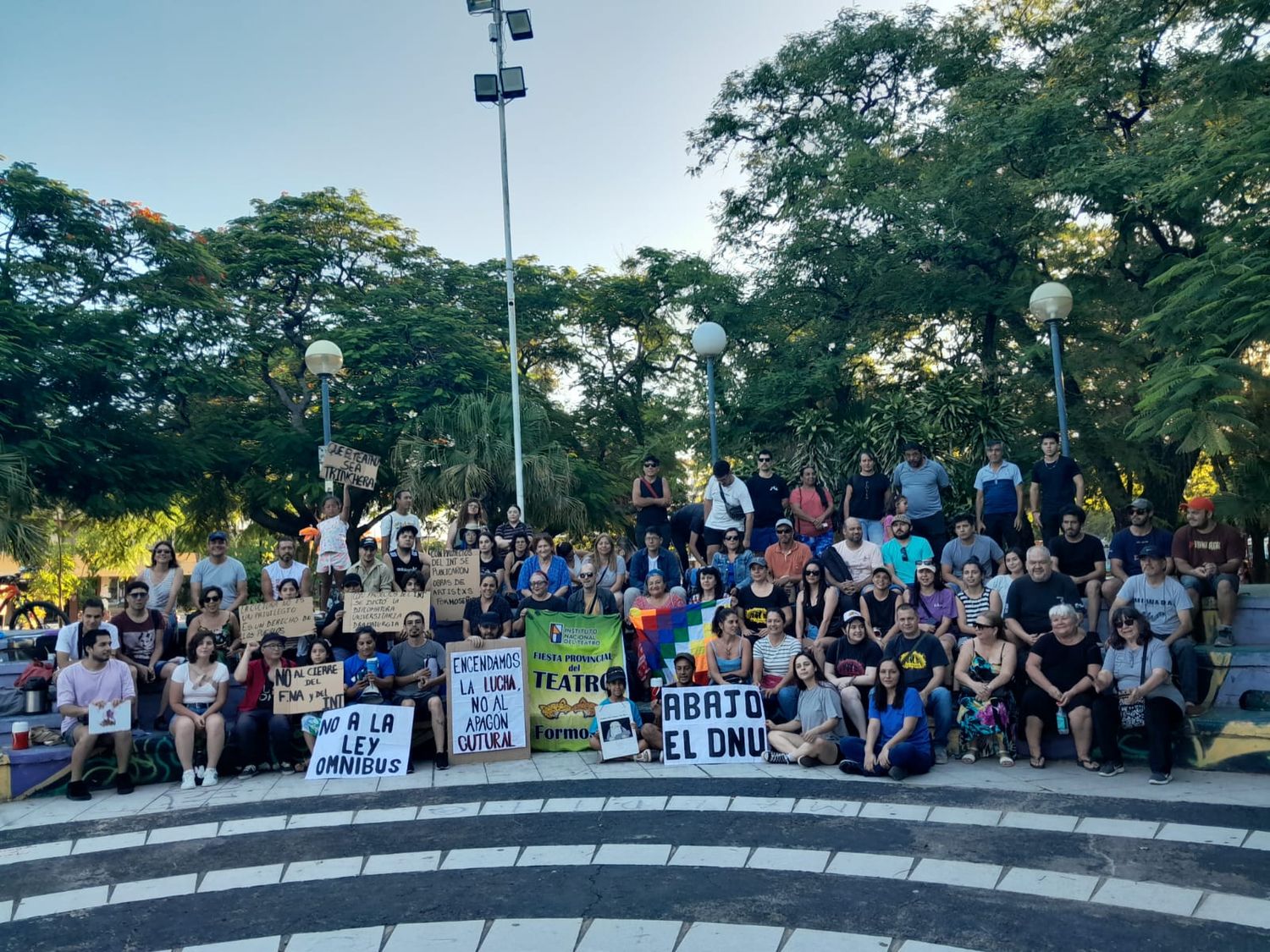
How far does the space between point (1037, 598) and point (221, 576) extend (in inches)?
330

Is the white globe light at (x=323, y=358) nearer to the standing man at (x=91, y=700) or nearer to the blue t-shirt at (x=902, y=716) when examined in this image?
the standing man at (x=91, y=700)

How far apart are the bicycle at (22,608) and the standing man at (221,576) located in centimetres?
628

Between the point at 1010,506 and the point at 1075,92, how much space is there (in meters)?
9.64

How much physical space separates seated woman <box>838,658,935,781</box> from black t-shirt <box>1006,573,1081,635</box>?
55.4 inches

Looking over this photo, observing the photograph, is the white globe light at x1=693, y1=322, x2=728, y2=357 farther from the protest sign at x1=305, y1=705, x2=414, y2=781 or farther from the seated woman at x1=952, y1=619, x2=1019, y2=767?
the protest sign at x1=305, y1=705, x2=414, y2=781

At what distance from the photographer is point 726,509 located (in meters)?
12.3

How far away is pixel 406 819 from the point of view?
746cm

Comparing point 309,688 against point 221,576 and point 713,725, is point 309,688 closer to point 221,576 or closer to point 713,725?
point 221,576

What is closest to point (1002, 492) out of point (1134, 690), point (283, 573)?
point (1134, 690)

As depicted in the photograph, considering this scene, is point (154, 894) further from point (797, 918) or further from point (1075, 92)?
point (1075, 92)

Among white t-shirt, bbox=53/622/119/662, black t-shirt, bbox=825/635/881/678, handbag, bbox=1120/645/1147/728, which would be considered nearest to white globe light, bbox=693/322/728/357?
black t-shirt, bbox=825/635/881/678

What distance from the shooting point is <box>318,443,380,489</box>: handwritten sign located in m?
12.2

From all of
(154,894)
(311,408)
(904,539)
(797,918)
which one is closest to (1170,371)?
(904,539)

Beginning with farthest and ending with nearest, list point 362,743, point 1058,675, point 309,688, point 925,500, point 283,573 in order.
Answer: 1. point 925,500
2. point 283,573
3. point 309,688
4. point 362,743
5. point 1058,675
